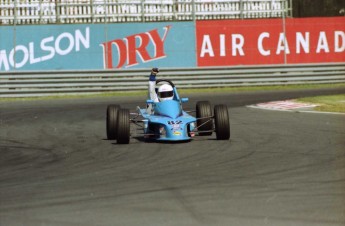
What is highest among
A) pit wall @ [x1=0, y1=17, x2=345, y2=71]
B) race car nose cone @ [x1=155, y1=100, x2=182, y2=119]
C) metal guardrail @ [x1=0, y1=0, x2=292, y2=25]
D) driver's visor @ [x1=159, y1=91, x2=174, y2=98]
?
metal guardrail @ [x1=0, y1=0, x2=292, y2=25]

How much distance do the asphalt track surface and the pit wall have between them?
11493 millimetres

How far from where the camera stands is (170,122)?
45.6 feet

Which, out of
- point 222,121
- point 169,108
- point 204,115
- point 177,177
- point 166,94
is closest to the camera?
point 177,177

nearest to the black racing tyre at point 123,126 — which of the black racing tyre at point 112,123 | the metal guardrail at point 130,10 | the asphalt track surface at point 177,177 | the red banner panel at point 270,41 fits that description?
the asphalt track surface at point 177,177

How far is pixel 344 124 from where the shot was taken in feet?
54.9

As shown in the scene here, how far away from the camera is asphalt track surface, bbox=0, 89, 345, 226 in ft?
25.6

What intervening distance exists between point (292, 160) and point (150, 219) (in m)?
4.42

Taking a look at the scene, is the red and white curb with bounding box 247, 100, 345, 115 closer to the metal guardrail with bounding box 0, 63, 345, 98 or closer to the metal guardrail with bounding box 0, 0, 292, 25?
the metal guardrail with bounding box 0, 63, 345, 98

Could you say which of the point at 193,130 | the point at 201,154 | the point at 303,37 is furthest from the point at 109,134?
the point at 303,37

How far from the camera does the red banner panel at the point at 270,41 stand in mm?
30281

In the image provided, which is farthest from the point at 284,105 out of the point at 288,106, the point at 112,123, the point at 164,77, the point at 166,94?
the point at 112,123

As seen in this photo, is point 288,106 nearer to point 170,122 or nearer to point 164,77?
point 164,77

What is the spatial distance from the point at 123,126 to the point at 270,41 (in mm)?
17487

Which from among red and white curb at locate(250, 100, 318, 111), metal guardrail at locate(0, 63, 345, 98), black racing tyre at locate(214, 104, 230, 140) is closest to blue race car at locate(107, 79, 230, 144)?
black racing tyre at locate(214, 104, 230, 140)
